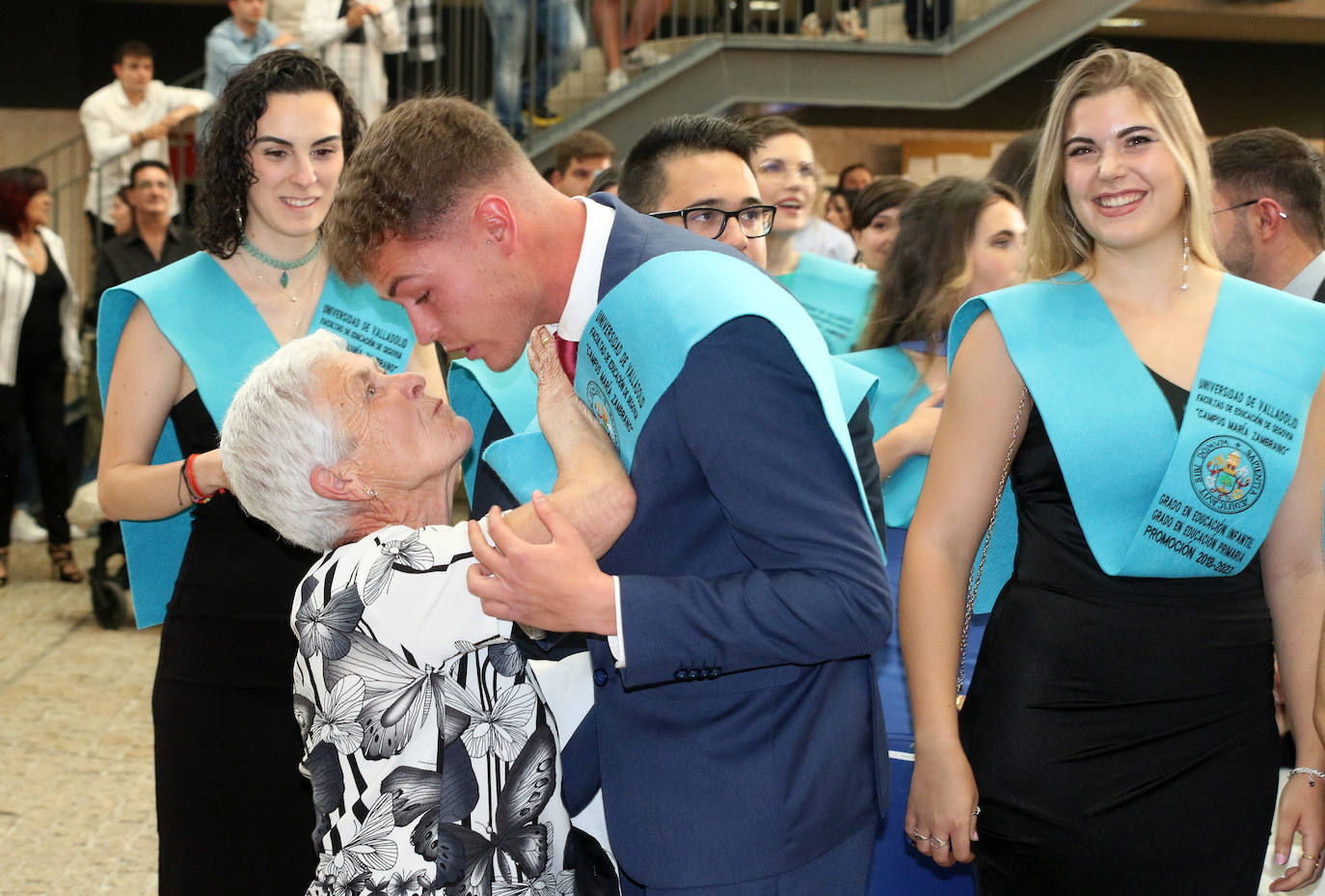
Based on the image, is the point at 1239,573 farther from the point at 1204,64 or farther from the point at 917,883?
the point at 1204,64

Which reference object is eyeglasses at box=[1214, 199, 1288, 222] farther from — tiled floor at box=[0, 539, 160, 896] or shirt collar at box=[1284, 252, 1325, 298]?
tiled floor at box=[0, 539, 160, 896]

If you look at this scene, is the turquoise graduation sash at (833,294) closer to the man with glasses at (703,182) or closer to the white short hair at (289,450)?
the man with glasses at (703,182)

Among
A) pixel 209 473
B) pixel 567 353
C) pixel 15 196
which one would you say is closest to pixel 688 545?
pixel 567 353

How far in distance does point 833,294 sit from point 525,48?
469 centimetres

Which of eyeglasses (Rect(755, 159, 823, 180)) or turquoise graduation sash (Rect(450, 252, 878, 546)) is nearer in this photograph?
turquoise graduation sash (Rect(450, 252, 878, 546))

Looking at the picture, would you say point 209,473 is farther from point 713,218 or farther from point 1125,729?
point 1125,729

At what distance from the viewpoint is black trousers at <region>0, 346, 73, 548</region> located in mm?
6492

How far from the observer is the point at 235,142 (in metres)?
2.51

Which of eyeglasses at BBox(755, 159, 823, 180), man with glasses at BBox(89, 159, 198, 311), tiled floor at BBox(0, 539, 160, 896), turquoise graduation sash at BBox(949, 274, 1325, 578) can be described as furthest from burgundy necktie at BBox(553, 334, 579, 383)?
man with glasses at BBox(89, 159, 198, 311)

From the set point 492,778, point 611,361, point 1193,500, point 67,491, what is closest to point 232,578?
point 492,778

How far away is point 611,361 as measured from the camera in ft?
4.74

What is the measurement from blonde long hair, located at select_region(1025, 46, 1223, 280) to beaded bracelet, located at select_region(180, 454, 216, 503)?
1.39m

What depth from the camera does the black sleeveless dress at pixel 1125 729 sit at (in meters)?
1.75

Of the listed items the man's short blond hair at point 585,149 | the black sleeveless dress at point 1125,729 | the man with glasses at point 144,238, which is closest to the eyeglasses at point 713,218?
the black sleeveless dress at point 1125,729
